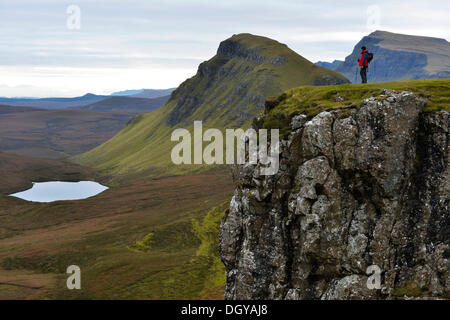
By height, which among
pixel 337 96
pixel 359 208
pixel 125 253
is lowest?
pixel 125 253

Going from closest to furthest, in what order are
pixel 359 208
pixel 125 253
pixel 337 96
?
pixel 359 208 < pixel 337 96 < pixel 125 253

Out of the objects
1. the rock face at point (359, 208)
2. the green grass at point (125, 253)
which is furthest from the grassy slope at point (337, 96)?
the green grass at point (125, 253)

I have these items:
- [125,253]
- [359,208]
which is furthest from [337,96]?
[125,253]

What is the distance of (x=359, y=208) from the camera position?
39.5 meters

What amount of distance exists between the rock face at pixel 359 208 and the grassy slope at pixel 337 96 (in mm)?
2083

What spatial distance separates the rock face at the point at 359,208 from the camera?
36.7 metres

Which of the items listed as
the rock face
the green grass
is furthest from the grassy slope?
the green grass

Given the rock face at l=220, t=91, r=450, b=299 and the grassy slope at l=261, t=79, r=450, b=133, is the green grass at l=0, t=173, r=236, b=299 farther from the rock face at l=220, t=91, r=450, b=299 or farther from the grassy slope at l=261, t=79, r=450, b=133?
the grassy slope at l=261, t=79, r=450, b=133

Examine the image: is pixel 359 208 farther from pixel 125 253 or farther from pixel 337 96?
pixel 125 253

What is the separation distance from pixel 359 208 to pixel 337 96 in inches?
579

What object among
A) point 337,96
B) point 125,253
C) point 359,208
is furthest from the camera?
point 125,253

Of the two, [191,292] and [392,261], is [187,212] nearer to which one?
[191,292]

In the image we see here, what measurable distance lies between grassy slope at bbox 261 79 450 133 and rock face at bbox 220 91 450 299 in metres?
2.08
